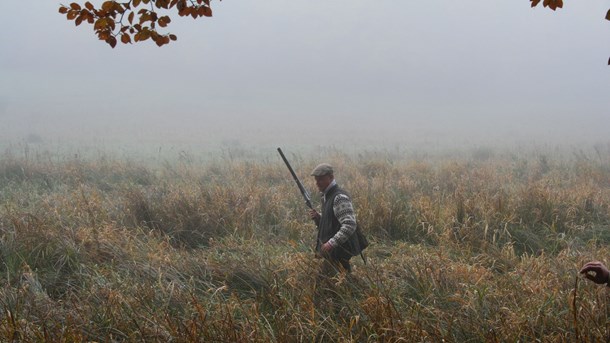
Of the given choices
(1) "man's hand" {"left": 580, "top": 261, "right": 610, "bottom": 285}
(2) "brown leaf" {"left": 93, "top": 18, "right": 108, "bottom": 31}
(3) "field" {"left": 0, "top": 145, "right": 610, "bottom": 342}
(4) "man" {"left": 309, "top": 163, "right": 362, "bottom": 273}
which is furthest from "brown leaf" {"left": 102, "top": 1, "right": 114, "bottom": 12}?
(1) "man's hand" {"left": 580, "top": 261, "right": 610, "bottom": 285}

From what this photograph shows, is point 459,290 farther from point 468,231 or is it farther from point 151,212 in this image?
point 151,212

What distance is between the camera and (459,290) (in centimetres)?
404

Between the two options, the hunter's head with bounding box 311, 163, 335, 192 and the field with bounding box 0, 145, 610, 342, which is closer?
the field with bounding box 0, 145, 610, 342

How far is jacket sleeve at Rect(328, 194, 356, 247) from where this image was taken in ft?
14.4

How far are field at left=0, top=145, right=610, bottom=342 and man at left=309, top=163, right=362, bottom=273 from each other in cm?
22

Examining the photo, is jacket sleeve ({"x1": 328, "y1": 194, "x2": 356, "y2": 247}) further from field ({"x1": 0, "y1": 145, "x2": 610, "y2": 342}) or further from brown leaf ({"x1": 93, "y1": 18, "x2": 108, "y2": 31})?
brown leaf ({"x1": 93, "y1": 18, "x2": 108, "y2": 31})

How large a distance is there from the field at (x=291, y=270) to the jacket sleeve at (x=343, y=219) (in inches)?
15.1

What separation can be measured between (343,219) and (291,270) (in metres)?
0.83

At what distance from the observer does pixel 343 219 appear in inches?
175

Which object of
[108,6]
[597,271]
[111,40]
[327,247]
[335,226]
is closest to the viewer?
[597,271]

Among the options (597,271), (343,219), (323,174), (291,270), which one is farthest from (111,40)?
(597,271)

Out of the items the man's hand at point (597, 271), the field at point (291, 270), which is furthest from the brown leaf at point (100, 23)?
the man's hand at point (597, 271)

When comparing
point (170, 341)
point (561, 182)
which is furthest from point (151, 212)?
point (561, 182)

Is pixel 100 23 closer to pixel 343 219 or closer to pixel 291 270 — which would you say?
pixel 343 219
